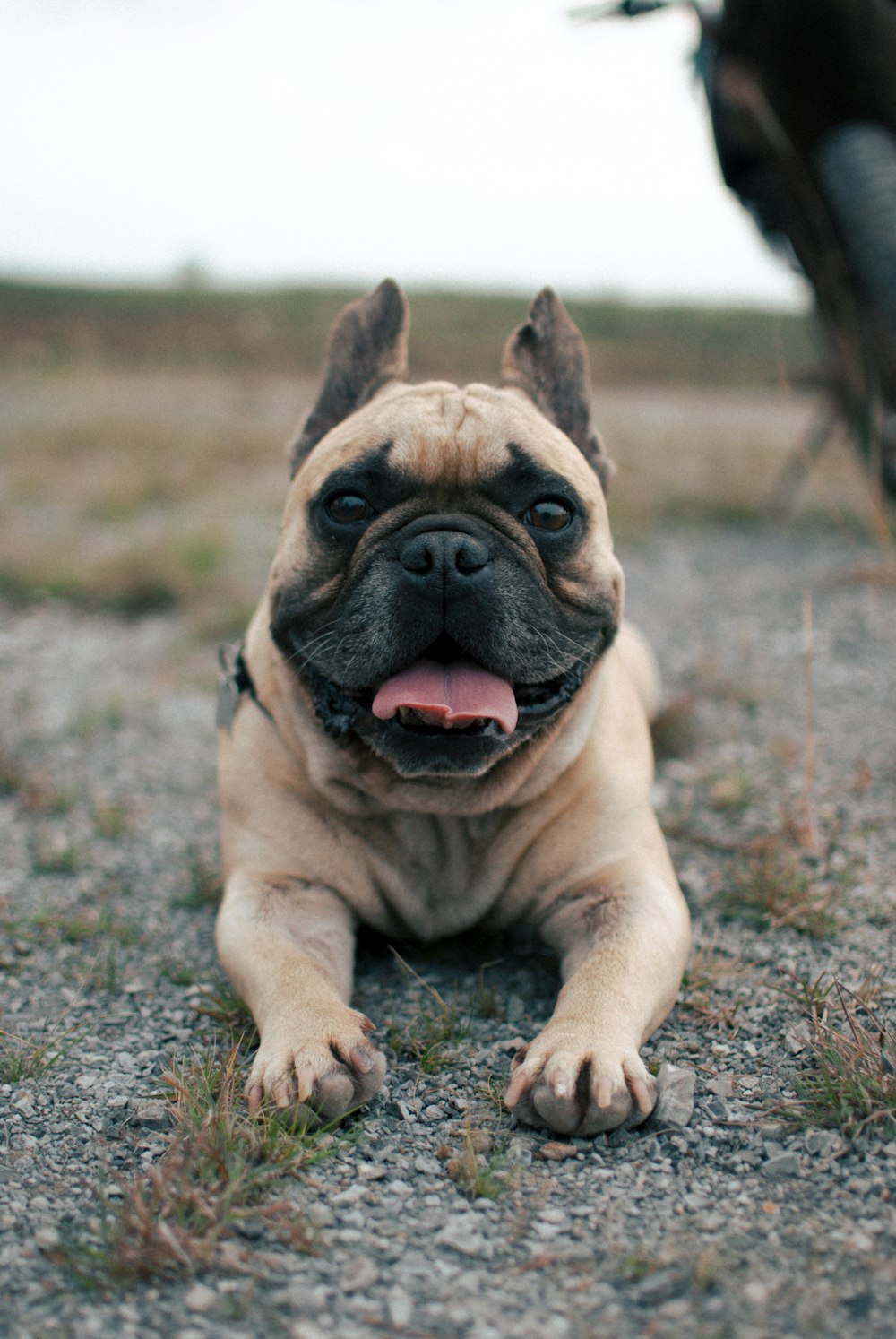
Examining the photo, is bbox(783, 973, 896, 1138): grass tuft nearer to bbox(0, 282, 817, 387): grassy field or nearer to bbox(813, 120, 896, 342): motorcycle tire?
bbox(813, 120, 896, 342): motorcycle tire

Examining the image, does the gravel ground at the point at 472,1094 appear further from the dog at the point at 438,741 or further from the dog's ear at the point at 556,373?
the dog's ear at the point at 556,373

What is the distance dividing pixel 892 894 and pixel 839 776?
839mm

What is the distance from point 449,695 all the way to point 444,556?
29 cm

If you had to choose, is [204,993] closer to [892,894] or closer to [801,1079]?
[801,1079]

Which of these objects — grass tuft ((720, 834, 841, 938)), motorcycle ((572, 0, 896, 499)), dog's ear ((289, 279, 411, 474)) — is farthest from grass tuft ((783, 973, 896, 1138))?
motorcycle ((572, 0, 896, 499))

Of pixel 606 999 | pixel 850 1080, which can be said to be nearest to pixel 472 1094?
pixel 606 999

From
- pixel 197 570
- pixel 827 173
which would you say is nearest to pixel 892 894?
pixel 827 173

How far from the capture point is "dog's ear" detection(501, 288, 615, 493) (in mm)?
3049

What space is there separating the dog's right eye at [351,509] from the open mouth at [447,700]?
361 millimetres

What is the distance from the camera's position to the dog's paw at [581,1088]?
1.96 metres

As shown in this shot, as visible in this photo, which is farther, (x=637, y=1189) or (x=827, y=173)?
(x=827, y=173)

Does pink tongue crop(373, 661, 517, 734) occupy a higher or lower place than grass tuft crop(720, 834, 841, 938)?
higher

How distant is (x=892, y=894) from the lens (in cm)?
293

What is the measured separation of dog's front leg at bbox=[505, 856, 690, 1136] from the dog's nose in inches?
33.0
